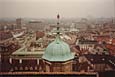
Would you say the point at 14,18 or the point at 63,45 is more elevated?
the point at 14,18

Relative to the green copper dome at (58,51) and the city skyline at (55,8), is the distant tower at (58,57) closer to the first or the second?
the green copper dome at (58,51)

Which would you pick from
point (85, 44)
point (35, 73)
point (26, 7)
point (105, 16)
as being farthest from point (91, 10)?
point (35, 73)

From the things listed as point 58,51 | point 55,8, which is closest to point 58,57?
point 58,51

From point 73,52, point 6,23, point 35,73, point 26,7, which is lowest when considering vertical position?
point 35,73

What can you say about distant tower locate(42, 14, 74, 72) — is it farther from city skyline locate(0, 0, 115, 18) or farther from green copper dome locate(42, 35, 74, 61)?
city skyline locate(0, 0, 115, 18)

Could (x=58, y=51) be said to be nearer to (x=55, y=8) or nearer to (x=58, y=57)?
(x=58, y=57)

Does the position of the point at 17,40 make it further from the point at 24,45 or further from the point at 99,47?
the point at 99,47
